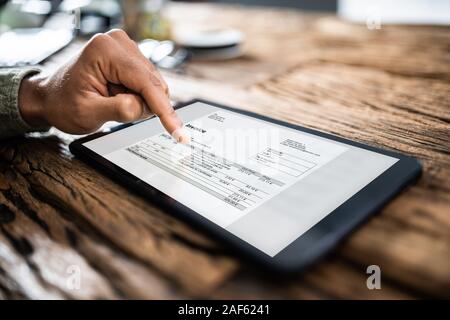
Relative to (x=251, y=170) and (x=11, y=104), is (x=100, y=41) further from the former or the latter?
(x=251, y=170)

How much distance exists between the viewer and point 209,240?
43 cm

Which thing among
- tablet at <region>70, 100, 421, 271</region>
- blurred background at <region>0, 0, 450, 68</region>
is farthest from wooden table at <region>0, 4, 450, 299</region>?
blurred background at <region>0, 0, 450, 68</region>

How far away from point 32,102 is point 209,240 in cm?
45

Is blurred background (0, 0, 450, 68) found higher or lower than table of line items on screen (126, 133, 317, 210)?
higher

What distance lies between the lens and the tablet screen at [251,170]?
43cm

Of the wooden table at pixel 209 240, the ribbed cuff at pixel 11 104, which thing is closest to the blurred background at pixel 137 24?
the wooden table at pixel 209 240

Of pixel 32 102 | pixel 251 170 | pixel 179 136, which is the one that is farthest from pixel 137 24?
pixel 251 170

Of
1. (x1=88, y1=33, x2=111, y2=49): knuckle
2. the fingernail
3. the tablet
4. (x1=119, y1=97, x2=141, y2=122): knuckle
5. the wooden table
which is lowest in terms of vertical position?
the wooden table

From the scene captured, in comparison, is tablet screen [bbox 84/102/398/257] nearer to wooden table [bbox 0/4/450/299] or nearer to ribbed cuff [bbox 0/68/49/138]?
wooden table [bbox 0/4/450/299]

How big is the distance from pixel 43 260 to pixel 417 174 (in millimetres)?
477

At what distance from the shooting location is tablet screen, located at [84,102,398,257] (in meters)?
0.43

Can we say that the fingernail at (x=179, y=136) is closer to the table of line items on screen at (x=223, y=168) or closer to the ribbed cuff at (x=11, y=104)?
the table of line items on screen at (x=223, y=168)

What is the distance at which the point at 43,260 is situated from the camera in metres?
0.42
